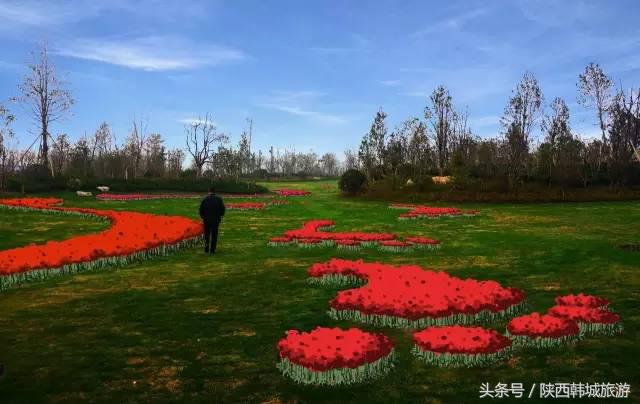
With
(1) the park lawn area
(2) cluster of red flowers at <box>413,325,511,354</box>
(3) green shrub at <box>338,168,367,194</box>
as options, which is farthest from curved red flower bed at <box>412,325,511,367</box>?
(3) green shrub at <box>338,168,367,194</box>

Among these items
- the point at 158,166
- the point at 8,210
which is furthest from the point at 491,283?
the point at 158,166

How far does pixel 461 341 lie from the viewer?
6.74 meters

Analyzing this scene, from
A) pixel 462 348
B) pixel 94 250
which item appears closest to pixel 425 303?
pixel 462 348

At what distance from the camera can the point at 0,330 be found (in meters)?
8.43

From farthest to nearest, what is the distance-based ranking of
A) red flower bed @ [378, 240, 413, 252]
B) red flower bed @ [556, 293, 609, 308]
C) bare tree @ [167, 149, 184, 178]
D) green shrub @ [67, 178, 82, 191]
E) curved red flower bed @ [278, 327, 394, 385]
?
bare tree @ [167, 149, 184, 178], green shrub @ [67, 178, 82, 191], red flower bed @ [378, 240, 413, 252], red flower bed @ [556, 293, 609, 308], curved red flower bed @ [278, 327, 394, 385]

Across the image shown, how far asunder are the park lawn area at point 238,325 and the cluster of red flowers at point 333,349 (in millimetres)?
277

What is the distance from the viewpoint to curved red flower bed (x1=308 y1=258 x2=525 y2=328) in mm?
8492

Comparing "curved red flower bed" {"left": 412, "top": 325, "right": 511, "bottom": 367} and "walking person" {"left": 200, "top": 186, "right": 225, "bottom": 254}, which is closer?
"curved red flower bed" {"left": 412, "top": 325, "right": 511, "bottom": 367}

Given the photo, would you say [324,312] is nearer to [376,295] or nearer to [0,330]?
[376,295]

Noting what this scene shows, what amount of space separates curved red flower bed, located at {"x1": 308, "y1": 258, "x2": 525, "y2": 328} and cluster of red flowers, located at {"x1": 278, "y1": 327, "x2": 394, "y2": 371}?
1802 millimetres

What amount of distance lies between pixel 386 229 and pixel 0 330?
690 inches

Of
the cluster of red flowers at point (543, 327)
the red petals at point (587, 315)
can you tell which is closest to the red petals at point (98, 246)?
the cluster of red flowers at point (543, 327)

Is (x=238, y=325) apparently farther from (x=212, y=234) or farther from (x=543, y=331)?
(x=212, y=234)

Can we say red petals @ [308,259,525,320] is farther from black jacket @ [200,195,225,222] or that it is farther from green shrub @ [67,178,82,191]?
green shrub @ [67,178,82,191]
